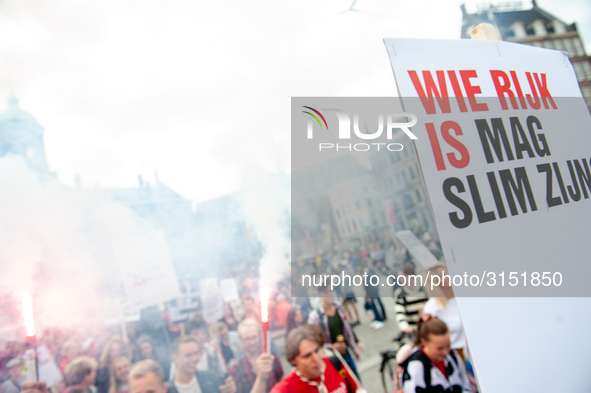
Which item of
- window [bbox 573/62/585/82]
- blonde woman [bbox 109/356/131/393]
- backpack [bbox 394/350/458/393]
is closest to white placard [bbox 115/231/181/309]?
blonde woman [bbox 109/356/131/393]

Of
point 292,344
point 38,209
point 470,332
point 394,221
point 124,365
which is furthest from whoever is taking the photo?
point 394,221

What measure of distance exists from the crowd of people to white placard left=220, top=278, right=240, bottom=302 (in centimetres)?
16

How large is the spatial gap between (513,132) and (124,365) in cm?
294

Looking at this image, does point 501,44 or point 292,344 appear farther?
point 292,344

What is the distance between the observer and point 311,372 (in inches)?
80.0

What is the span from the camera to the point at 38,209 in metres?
3.52

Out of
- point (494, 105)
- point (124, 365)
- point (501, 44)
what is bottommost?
point (124, 365)

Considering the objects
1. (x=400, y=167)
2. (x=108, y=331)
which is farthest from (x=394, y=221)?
(x=108, y=331)

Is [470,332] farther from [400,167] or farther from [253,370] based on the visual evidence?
[400,167]

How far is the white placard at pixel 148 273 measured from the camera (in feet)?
10.0

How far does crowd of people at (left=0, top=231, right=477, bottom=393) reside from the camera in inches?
77.9

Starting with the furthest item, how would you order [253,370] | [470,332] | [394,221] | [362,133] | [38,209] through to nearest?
[394,221], [38,209], [253,370], [362,133], [470,332]

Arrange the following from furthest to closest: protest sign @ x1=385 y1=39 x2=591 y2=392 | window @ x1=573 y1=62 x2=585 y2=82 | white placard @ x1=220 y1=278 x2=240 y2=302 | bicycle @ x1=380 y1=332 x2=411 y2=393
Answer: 1. window @ x1=573 y1=62 x2=585 y2=82
2. white placard @ x1=220 y1=278 x2=240 y2=302
3. bicycle @ x1=380 y1=332 x2=411 y2=393
4. protest sign @ x1=385 y1=39 x2=591 y2=392

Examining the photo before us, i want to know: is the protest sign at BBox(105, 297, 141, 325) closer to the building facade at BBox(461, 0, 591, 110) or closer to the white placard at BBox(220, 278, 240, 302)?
the white placard at BBox(220, 278, 240, 302)
